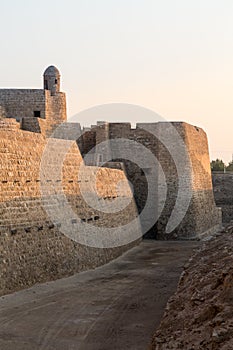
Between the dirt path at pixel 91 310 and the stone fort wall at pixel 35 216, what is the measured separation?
432mm

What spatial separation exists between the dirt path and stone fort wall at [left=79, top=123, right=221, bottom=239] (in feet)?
25.1

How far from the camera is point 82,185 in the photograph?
1764 cm

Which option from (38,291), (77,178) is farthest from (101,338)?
(77,178)

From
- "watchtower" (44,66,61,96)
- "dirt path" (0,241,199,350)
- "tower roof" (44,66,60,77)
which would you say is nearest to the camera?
"dirt path" (0,241,199,350)

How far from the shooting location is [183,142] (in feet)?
82.9

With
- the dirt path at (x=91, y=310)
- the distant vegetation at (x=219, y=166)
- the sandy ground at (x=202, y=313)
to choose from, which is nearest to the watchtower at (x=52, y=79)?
the dirt path at (x=91, y=310)

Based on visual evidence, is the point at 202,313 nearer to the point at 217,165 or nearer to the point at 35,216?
the point at 35,216

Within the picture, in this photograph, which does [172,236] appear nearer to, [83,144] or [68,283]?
[83,144]

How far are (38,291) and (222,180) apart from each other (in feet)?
78.9

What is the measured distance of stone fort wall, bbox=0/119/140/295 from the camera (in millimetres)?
13156

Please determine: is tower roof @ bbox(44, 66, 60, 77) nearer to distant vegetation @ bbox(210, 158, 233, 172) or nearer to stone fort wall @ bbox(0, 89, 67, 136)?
stone fort wall @ bbox(0, 89, 67, 136)

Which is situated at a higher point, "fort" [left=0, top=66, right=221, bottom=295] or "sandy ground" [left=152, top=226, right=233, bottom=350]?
"fort" [left=0, top=66, right=221, bottom=295]

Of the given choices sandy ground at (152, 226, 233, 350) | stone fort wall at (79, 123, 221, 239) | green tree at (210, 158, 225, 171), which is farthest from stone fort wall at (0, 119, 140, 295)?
green tree at (210, 158, 225, 171)

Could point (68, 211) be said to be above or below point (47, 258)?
above
